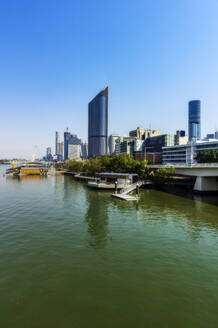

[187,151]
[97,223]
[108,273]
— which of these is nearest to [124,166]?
[97,223]

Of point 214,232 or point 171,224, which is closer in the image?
point 214,232

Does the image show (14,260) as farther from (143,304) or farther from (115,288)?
(143,304)

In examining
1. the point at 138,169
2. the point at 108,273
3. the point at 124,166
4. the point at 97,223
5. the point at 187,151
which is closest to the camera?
the point at 108,273

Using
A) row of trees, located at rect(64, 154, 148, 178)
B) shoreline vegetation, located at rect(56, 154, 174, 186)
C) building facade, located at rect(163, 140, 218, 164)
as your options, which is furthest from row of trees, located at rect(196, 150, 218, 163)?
row of trees, located at rect(64, 154, 148, 178)

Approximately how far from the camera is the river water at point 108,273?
11609 mm

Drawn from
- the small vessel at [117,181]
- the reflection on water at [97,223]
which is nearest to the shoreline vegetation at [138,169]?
the small vessel at [117,181]

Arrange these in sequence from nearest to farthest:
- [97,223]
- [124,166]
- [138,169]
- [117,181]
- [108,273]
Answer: [108,273] < [97,223] < [117,181] < [138,169] < [124,166]

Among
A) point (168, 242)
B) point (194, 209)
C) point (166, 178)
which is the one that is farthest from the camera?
point (166, 178)

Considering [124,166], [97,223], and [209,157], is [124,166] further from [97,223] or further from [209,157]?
[209,157]

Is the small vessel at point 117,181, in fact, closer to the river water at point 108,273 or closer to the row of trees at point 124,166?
the row of trees at point 124,166

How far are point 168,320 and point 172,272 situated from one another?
5564 mm

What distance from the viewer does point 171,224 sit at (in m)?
30.0

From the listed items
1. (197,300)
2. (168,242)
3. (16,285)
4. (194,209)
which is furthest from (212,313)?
(194,209)

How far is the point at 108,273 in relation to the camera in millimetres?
16250
